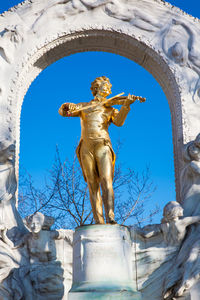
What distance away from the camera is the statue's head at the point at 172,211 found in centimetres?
746

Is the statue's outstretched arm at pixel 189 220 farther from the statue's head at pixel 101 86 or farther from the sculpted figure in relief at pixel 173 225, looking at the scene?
the statue's head at pixel 101 86

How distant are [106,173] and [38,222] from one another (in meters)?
1.35

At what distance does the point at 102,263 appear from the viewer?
21.8ft

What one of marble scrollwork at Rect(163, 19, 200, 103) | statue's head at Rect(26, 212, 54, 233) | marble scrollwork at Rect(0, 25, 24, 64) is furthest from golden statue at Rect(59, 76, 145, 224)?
marble scrollwork at Rect(0, 25, 24, 64)

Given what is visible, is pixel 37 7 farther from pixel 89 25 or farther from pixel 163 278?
pixel 163 278

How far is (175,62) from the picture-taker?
9.37 metres

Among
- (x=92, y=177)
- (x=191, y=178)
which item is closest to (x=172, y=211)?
(x=191, y=178)

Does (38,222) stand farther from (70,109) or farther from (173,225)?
(173,225)

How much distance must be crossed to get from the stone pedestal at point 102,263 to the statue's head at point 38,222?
788 mm

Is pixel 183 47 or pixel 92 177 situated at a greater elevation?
pixel 183 47

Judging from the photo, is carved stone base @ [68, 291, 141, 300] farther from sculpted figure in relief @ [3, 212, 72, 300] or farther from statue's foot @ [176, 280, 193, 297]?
sculpted figure in relief @ [3, 212, 72, 300]

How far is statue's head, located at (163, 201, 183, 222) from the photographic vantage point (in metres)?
7.46

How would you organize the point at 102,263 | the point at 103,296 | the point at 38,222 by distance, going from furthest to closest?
the point at 38,222 < the point at 102,263 < the point at 103,296

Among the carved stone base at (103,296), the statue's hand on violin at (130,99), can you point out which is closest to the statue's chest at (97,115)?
the statue's hand on violin at (130,99)
